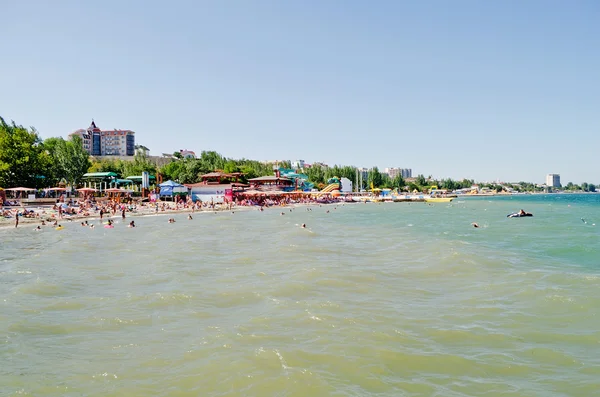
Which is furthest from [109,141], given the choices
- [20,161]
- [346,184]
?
[20,161]

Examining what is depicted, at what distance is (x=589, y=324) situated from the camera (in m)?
10.0

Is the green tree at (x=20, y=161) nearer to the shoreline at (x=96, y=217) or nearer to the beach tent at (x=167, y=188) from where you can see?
the beach tent at (x=167, y=188)

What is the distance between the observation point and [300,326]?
388 inches

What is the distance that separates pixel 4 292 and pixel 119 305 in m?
4.65

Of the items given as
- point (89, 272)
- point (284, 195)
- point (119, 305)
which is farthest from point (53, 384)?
point (284, 195)

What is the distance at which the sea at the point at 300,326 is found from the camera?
23.5 feet

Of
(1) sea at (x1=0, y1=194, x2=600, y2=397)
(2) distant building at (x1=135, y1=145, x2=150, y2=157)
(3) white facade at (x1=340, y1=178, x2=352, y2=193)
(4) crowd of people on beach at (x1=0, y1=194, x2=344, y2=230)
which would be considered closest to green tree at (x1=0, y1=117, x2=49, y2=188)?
(4) crowd of people on beach at (x1=0, y1=194, x2=344, y2=230)

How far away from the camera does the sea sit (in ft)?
23.5

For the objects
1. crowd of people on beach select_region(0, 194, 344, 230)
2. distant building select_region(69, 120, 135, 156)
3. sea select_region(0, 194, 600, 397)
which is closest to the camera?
sea select_region(0, 194, 600, 397)

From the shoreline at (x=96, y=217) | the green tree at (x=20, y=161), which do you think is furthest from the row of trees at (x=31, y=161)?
the shoreline at (x=96, y=217)

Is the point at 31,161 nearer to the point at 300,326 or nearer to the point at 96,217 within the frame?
the point at 96,217

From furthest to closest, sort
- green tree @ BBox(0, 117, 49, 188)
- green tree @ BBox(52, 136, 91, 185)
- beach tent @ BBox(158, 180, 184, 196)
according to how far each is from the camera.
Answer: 1. green tree @ BBox(52, 136, 91, 185)
2. beach tent @ BBox(158, 180, 184, 196)
3. green tree @ BBox(0, 117, 49, 188)

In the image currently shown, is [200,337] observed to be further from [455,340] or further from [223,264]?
[223,264]

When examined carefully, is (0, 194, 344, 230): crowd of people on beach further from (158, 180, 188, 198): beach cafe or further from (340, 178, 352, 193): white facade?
(340, 178, 352, 193): white facade
